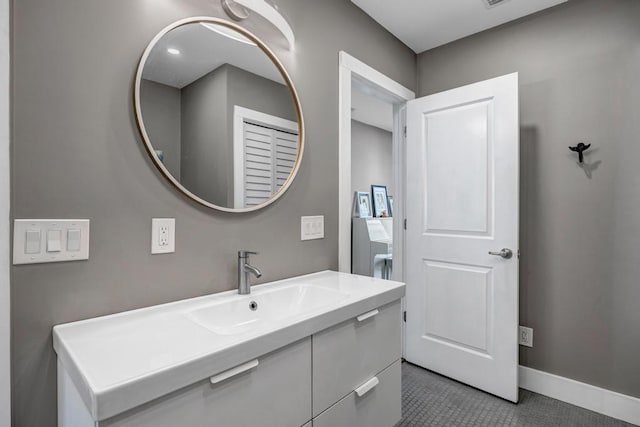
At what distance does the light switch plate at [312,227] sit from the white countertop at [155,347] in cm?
55

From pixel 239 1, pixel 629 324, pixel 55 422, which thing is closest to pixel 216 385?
pixel 55 422

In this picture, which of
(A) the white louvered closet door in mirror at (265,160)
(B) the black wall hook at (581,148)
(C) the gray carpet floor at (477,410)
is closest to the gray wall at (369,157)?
(B) the black wall hook at (581,148)

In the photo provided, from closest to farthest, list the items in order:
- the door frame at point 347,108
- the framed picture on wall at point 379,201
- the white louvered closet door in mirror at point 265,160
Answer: the white louvered closet door in mirror at point 265,160 < the door frame at point 347,108 < the framed picture on wall at point 379,201

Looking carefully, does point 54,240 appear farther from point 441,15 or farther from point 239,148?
point 441,15

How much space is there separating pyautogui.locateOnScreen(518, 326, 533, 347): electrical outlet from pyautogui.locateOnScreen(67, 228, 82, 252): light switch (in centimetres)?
251

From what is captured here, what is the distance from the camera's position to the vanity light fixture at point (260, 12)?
136 centimetres

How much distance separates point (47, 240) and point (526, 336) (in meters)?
2.60

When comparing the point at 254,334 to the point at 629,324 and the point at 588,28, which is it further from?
the point at 588,28

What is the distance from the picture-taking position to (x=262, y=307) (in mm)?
1307

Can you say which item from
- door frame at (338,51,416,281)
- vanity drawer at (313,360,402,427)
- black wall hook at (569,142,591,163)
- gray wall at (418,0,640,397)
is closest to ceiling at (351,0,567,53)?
gray wall at (418,0,640,397)

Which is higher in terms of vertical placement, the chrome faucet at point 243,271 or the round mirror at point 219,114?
the round mirror at point 219,114

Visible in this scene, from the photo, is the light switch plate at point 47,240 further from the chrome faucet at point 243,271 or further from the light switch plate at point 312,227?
the light switch plate at point 312,227

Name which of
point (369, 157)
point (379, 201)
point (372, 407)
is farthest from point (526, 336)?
point (369, 157)

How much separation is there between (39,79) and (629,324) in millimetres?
2855
